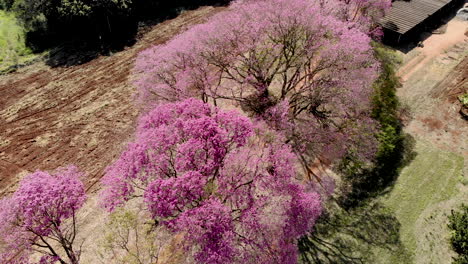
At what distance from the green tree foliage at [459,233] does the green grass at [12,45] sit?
47.4m

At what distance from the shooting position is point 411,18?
3891 centimetres

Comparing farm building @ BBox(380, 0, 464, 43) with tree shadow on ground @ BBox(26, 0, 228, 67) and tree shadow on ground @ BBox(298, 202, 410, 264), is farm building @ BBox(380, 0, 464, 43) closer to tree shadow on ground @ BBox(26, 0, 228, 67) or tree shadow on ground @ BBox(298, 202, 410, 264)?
tree shadow on ground @ BBox(298, 202, 410, 264)

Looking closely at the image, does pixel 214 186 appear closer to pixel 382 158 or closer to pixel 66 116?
pixel 382 158

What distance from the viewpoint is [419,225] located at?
21.7 m

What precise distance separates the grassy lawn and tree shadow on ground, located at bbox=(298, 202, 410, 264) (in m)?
0.66

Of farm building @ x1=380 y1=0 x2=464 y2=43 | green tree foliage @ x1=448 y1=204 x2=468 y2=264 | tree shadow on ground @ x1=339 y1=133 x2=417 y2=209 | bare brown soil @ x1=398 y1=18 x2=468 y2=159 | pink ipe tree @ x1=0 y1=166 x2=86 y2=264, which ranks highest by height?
farm building @ x1=380 y1=0 x2=464 y2=43

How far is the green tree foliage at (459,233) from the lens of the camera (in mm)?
19844

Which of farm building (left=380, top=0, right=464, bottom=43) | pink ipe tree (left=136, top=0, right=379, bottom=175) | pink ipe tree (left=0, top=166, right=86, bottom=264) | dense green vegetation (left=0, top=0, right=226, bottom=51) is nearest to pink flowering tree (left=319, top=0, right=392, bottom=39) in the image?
farm building (left=380, top=0, right=464, bottom=43)

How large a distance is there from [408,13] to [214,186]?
39350 millimetres

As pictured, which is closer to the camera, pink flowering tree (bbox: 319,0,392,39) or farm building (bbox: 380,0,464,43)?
pink flowering tree (bbox: 319,0,392,39)

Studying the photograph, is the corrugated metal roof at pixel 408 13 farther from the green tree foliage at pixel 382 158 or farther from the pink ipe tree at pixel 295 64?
the pink ipe tree at pixel 295 64

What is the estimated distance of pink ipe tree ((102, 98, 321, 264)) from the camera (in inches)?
562

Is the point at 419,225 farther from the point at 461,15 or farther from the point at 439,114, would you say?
the point at 461,15

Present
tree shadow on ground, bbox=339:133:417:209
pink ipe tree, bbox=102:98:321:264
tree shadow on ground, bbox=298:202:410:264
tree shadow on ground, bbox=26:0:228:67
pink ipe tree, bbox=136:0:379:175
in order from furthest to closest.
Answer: tree shadow on ground, bbox=26:0:228:67
pink ipe tree, bbox=136:0:379:175
tree shadow on ground, bbox=339:133:417:209
tree shadow on ground, bbox=298:202:410:264
pink ipe tree, bbox=102:98:321:264
